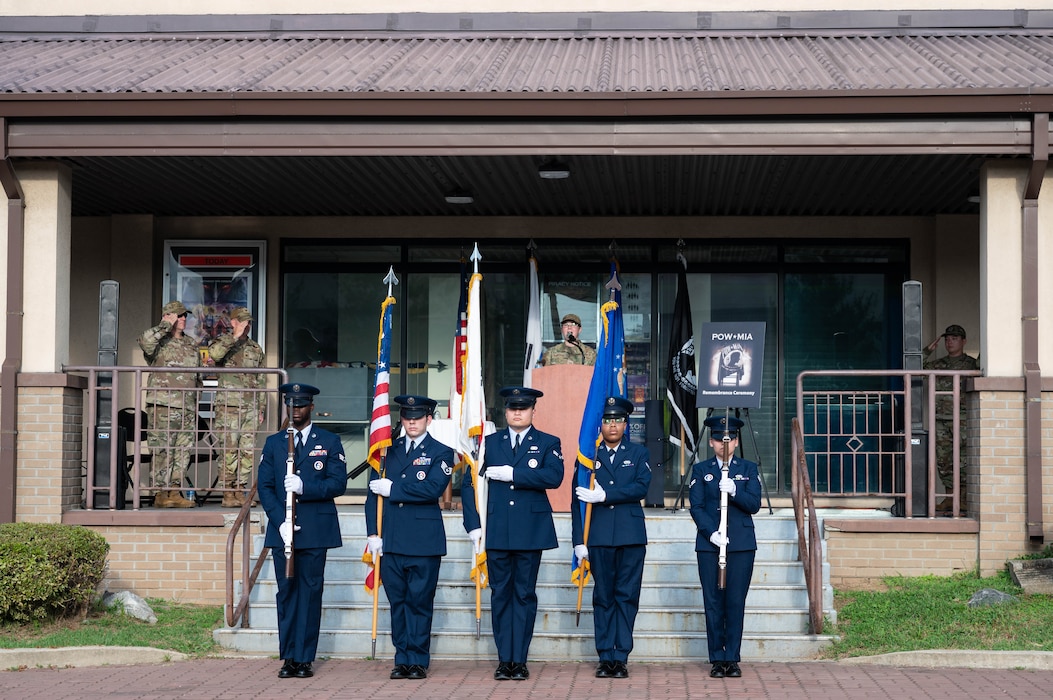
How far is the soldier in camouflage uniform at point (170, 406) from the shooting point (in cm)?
1127

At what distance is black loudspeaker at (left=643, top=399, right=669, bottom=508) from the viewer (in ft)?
37.9

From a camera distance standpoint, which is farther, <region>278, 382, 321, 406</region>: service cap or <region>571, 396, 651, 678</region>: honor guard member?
<region>278, 382, 321, 406</region>: service cap

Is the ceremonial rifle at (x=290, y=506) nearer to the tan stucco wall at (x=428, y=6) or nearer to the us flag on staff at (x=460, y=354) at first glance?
the us flag on staff at (x=460, y=354)

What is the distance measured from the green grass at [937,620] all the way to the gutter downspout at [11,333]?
652 cm

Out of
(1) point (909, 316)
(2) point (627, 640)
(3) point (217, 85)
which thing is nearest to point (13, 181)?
(3) point (217, 85)

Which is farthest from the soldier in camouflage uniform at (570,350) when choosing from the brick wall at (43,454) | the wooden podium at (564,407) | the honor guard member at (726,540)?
the brick wall at (43,454)

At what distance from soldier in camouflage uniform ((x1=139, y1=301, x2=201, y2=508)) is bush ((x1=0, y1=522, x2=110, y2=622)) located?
4.40ft

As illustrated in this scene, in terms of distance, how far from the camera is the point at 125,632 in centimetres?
944

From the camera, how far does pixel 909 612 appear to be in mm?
9484

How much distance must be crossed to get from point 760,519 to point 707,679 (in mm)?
2241

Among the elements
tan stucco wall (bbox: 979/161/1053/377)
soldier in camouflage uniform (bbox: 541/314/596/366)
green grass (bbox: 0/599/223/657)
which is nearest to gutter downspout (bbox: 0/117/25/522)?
green grass (bbox: 0/599/223/657)

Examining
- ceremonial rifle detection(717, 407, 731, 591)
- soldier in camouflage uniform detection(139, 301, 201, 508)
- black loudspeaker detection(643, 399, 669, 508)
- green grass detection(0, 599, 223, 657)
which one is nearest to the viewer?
ceremonial rifle detection(717, 407, 731, 591)

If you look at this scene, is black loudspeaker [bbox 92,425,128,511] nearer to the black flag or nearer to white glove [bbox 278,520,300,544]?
white glove [bbox 278,520,300,544]

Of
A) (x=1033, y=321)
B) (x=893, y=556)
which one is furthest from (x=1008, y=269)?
(x=893, y=556)
